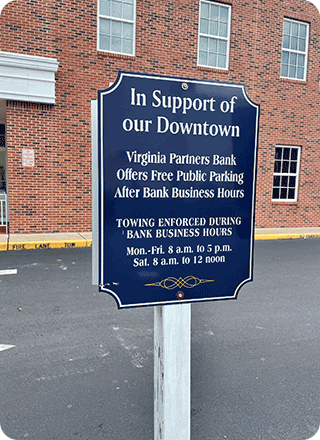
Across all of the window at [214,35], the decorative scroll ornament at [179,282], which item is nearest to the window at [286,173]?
the window at [214,35]

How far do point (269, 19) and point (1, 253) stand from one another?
38.2 feet

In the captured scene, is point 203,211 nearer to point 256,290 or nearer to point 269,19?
point 256,290

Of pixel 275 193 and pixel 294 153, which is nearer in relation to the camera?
pixel 275 193

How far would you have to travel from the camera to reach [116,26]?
35.2 ft

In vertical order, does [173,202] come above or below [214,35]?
below

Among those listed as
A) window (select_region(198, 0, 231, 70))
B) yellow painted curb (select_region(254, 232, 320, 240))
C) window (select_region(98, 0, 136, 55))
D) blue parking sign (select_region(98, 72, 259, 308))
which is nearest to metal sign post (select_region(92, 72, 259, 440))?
blue parking sign (select_region(98, 72, 259, 308))

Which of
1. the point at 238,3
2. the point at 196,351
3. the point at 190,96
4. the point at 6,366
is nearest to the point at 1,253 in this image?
the point at 6,366

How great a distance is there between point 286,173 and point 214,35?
5.54 m

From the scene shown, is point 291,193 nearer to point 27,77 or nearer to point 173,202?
point 27,77

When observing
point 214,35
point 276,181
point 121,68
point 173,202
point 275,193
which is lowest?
point 275,193

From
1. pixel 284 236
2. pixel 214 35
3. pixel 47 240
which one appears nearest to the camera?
pixel 47 240

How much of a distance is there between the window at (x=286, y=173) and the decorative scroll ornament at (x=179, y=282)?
12175mm

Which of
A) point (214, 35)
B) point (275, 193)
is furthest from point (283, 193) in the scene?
point (214, 35)

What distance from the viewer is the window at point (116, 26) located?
10578mm
